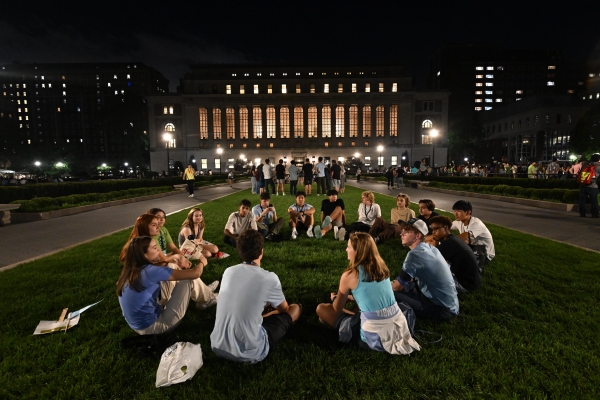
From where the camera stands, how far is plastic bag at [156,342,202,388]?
3.18m

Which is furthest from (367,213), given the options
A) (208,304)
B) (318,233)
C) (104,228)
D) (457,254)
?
(104,228)

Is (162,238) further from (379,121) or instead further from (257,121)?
(379,121)

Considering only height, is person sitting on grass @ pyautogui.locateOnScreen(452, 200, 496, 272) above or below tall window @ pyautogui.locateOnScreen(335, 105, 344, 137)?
below

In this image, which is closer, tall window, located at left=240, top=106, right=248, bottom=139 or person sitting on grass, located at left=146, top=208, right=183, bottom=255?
person sitting on grass, located at left=146, top=208, right=183, bottom=255

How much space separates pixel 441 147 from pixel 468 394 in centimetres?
8398

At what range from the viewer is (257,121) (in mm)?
81812

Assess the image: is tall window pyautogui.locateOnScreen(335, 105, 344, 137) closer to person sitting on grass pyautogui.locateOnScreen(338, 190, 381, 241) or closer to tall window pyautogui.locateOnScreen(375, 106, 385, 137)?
tall window pyautogui.locateOnScreen(375, 106, 385, 137)

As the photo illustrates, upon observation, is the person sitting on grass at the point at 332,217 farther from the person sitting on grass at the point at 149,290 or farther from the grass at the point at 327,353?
the person sitting on grass at the point at 149,290

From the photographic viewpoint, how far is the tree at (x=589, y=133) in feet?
190

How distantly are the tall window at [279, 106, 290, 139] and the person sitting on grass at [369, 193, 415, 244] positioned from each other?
75.1 metres

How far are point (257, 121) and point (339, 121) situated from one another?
19.0m

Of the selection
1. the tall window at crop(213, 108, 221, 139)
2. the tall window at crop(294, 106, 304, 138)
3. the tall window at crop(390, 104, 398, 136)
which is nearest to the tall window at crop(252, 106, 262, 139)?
the tall window at crop(213, 108, 221, 139)

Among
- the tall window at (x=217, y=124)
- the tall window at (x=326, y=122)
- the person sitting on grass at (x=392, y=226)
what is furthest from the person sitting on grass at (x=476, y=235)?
the tall window at (x=217, y=124)

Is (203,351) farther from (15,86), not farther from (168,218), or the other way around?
(15,86)
